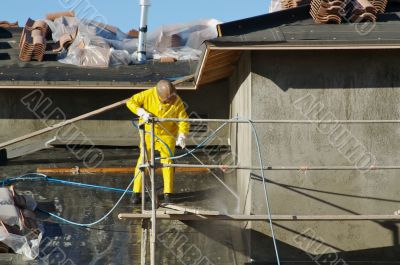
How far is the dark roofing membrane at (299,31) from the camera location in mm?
8289

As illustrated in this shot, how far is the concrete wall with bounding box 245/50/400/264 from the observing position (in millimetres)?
8719

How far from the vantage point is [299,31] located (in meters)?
8.71

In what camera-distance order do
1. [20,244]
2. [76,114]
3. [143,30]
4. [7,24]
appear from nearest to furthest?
[20,244], [76,114], [143,30], [7,24]

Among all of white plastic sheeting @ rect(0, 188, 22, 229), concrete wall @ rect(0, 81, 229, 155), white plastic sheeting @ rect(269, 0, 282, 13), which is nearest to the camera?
white plastic sheeting @ rect(0, 188, 22, 229)

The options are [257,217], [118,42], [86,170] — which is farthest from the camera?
[118,42]

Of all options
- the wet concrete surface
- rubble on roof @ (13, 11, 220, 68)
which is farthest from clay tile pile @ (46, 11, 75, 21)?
the wet concrete surface

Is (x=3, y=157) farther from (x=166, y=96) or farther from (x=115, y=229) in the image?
(x=166, y=96)

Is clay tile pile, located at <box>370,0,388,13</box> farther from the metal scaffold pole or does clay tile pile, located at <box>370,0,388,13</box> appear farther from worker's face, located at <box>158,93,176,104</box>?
the metal scaffold pole

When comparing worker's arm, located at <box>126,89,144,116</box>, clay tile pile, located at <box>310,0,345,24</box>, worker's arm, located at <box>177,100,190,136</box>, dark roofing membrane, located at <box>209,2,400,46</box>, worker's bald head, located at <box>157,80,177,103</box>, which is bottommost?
worker's arm, located at <box>177,100,190,136</box>

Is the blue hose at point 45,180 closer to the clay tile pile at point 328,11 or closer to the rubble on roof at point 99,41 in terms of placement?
the rubble on roof at point 99,41

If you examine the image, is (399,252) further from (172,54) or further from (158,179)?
(172,54)

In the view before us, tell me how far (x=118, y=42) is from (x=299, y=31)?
6929 mm

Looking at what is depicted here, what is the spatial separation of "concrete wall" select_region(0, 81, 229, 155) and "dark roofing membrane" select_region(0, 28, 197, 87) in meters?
0.39

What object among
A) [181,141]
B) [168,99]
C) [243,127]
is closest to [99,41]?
[168,99]
